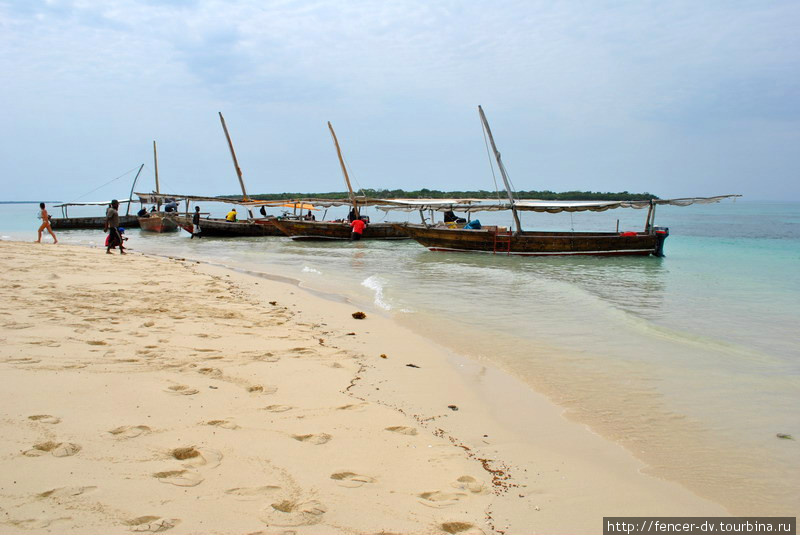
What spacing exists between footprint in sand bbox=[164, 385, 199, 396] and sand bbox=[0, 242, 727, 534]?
0.08ft

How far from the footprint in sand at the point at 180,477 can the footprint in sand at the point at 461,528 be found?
1.35m

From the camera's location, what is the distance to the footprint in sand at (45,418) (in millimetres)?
3361

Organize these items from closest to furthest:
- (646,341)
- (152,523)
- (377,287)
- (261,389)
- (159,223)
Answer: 1. (152,523)
2. (261,389)
3. (646,341)
4. (377,287)
5. (159,223)

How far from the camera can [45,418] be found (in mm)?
3408

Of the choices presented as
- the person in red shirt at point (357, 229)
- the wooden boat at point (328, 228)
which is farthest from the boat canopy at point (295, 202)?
the person in red shirt at point (357, 229)

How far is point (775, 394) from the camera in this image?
587 cm

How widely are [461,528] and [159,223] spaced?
39.3 meters

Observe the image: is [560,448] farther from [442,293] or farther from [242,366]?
[442,293]

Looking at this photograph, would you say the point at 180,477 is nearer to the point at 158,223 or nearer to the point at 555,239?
the point at 555,239

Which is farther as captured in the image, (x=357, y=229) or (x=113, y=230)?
(x=357, y=229)

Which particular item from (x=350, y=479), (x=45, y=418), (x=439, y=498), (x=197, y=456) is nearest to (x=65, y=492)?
(x=197, y=456)

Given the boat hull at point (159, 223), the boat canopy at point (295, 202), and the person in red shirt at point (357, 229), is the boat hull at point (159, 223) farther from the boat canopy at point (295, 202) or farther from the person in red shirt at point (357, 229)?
the person in red shirt at point (357, 229)

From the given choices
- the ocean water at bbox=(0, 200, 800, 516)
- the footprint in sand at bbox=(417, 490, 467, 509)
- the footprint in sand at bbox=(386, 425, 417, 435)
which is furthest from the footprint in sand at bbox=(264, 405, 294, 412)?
the ocean water at bbox=(0, 200, 800, 516)

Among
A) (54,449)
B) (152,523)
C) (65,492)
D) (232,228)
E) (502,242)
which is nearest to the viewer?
(152,523)
